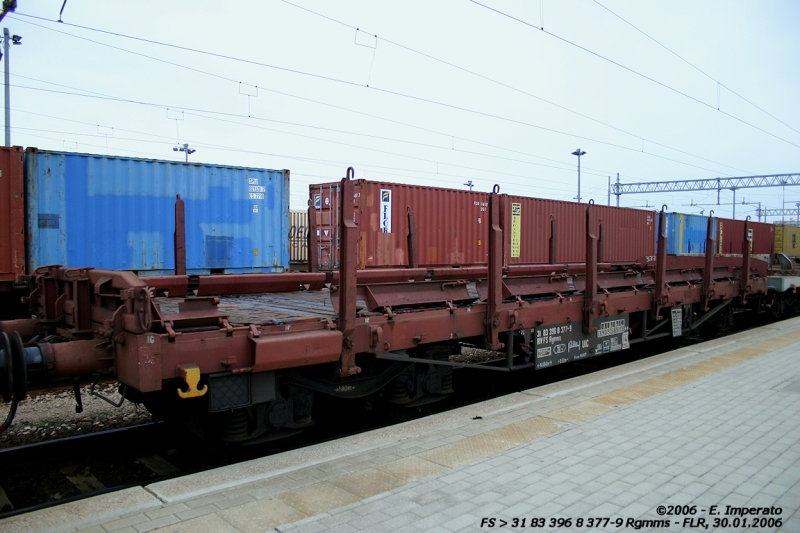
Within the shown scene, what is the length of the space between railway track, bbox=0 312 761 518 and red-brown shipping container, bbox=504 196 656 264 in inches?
370

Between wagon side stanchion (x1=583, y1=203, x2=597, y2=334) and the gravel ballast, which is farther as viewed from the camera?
wagon side stanchion (x1=583, y1=203, x2=597, y2=334)

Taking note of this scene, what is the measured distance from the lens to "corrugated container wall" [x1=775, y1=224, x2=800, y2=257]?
26.7 m

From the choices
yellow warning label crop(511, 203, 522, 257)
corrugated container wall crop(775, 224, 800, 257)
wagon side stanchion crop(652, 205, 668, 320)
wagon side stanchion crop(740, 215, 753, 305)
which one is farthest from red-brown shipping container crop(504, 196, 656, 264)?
corrugated container wall crop(775, 224, 800, 257)

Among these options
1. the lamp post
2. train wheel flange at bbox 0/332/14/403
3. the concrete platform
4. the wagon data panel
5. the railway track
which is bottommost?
the railway track

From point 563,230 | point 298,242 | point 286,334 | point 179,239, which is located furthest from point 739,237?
point 286,334

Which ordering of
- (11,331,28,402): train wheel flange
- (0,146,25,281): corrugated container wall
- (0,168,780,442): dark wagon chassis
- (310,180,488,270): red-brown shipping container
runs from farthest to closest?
(310,180,488,270): red-brown shipping container
(0,146,25,281): corrugated container wall
(0,168,780,442): dark wagon chassis
(11,331,28,402): train wheel flange

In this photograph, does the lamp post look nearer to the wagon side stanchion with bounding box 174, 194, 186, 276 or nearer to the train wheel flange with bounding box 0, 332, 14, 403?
the wagon side stanchion with bounding box 174, 194, 186, 276

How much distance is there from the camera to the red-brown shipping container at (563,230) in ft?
54.9

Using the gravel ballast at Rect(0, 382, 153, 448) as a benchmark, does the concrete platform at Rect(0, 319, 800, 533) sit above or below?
above

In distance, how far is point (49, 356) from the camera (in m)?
3.97

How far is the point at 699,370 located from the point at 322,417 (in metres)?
5.19

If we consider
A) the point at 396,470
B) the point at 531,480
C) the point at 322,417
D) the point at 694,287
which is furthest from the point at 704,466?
the point at 694,287

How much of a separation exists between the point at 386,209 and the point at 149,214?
18.1 feet

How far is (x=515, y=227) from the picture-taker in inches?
658
